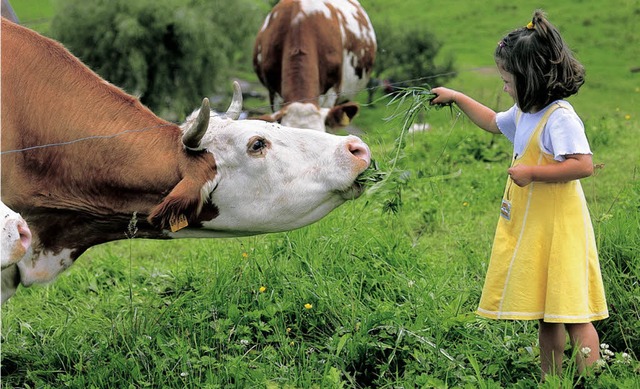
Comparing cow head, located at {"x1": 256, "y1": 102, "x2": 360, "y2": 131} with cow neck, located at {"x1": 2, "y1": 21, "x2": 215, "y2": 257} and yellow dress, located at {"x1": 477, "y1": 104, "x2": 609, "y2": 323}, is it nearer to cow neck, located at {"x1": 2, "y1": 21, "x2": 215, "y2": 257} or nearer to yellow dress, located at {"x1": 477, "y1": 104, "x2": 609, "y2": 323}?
cow neck, located at {"x1": 2, "y1": 21, "x2": 215, "y2": 257}

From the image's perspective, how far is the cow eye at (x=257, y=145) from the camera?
3521 millimetres

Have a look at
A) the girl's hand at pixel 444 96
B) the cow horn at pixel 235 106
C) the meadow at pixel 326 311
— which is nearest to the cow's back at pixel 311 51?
the meadow at pixel 326 311

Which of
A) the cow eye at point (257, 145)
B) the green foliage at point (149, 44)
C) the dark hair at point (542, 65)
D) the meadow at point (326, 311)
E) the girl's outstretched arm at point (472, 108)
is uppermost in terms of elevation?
the dark hair at point (542, 65)

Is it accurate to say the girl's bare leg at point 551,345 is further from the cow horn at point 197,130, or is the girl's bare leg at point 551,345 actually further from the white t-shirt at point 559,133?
the cow horn at point 197,130

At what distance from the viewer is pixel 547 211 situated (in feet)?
10.8

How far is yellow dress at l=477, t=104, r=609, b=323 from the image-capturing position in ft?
10.7

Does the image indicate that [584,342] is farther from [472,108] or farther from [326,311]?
[326,311]

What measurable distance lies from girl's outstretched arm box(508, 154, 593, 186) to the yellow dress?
0.13 meters

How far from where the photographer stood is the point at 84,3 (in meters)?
29.0

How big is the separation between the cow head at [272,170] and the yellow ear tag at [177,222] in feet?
0.27

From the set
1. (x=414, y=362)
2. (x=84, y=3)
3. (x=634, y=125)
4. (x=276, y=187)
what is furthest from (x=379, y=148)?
(x=84, y=3)

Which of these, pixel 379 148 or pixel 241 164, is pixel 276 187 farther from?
pixel 379 148

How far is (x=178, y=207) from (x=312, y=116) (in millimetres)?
4739

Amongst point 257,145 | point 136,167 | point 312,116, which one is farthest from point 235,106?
point 312,116
